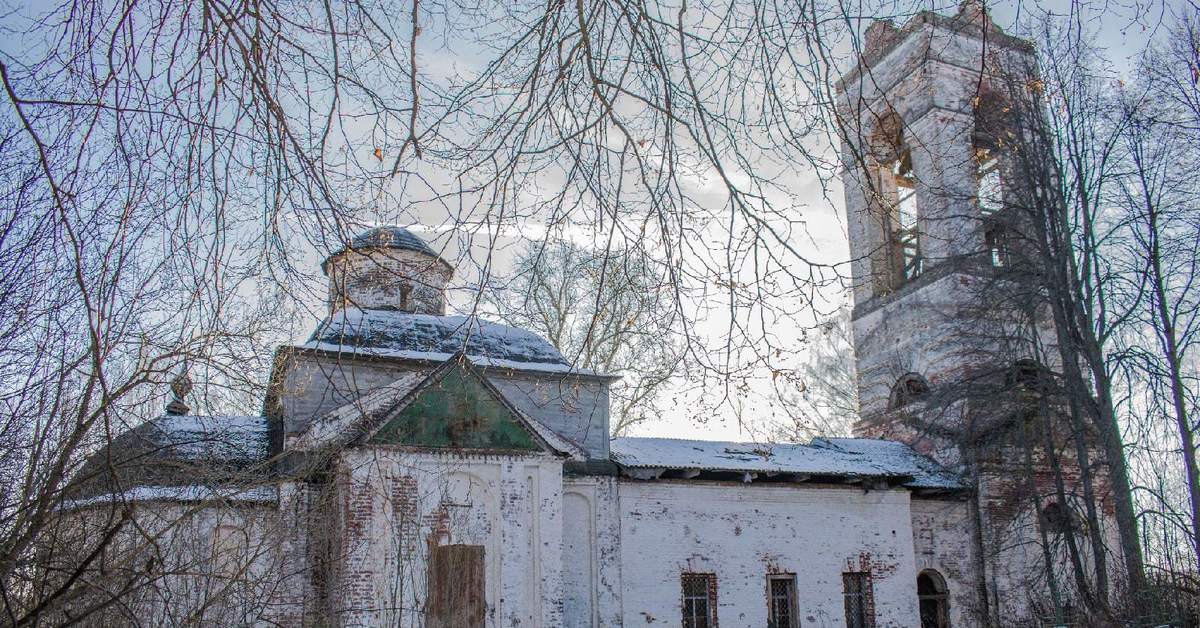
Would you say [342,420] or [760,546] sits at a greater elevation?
[342,420]

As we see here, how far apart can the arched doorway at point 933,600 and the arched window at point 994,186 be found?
5.56 metres

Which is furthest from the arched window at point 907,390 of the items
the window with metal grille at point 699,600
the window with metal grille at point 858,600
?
the window with metal grille at point 699,600

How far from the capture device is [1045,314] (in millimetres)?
18812

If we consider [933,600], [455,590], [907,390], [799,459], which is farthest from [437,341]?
[933,600]

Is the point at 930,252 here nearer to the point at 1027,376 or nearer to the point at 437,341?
the point at 1027,376

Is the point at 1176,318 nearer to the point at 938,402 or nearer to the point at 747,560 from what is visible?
the point at 938,402

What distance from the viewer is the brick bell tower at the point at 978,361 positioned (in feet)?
57.5

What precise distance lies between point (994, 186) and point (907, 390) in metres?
4.21

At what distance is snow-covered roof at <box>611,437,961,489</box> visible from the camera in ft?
54.2

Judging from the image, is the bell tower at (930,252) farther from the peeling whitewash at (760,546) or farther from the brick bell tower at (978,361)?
the peeling whitewash at (760,546)

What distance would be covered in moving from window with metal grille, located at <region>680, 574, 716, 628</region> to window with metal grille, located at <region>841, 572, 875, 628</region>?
2354mm

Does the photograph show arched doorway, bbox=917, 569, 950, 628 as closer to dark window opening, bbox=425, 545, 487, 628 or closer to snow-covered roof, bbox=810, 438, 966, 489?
snow-covered roof, bbox=810, 438, 966, 489

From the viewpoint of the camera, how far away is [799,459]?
699 inches

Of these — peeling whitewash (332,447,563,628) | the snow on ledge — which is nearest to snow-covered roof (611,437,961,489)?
peeling whitewash (332,447,563,628)
